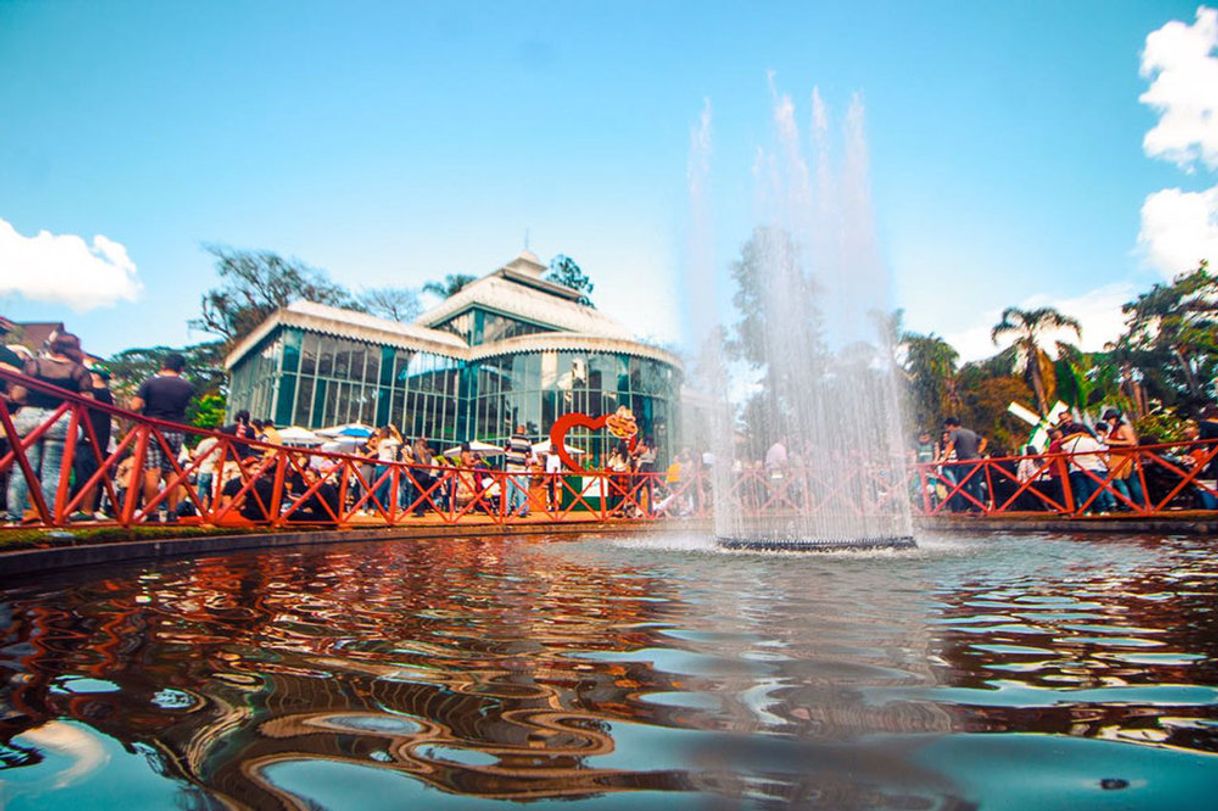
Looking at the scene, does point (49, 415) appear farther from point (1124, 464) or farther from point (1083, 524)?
point (1124, 464)

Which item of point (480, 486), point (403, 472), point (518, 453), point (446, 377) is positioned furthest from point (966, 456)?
point (446, 377)

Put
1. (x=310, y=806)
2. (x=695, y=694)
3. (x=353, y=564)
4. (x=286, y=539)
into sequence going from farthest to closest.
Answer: (x=286, y=539) < (x=353, y=564) < (x=695, y=694) < (x=310, y=806)

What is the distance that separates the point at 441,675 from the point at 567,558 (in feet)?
14.2

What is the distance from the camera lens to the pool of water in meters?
1.08

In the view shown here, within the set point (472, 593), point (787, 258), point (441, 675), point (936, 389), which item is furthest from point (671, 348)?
point (441, 675)

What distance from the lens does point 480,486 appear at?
1250 centimetres

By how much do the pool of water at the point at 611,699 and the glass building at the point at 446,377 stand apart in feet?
63.6

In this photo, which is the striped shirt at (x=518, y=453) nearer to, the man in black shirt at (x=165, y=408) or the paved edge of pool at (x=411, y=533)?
the paved edge of pool at (x=411, y=533)

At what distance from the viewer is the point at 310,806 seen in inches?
39.6

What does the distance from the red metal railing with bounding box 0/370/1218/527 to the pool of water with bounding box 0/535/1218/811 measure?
2838 millimetres

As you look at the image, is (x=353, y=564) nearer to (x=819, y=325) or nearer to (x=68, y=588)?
(x=68, y=588)

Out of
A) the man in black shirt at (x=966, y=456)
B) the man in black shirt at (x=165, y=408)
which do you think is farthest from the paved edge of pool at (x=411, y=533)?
the man in black shirt at (x=165, y=408)

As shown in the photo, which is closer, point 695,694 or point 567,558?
point 695,694

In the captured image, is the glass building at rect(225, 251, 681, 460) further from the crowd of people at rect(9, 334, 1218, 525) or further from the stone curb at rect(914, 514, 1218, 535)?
the stone curb at rect(914, 514, 1218, 535)
